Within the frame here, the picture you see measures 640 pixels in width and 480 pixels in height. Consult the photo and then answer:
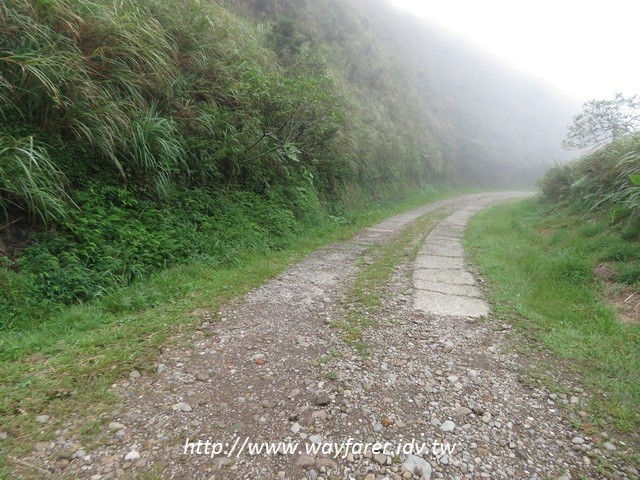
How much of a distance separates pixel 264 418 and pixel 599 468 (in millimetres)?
1919

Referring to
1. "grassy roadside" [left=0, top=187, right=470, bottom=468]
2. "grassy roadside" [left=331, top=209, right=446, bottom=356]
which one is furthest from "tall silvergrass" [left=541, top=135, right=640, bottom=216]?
"grassy roadside" [left=0, top=187, right=470, bottom=468]

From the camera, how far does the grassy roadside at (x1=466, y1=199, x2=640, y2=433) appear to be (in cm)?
240

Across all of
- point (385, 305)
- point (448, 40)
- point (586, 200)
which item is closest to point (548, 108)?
point (448, 40)

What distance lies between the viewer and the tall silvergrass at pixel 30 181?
3189 mm

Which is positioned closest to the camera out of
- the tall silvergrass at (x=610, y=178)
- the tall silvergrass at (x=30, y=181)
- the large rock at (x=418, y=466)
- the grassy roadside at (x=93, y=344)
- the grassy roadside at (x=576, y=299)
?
the large rock at (x=418, y=466)

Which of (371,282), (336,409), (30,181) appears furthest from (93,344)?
(371,282)

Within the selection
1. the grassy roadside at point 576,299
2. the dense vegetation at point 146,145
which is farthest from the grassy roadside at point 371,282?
the dense vegetation at point 146,145

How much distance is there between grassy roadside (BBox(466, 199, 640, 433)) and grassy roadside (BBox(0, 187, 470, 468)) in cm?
328

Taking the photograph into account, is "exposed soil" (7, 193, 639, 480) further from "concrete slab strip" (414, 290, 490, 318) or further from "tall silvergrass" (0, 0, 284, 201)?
"tall silvergrass" (0, 0, 284, 201)

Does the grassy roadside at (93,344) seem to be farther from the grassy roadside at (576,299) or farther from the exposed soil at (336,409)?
the grassy roadside at (576,299)

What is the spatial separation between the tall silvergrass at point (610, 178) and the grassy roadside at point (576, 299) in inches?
16.8

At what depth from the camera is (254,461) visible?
69.4 inches

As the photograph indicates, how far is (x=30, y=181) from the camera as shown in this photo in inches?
128

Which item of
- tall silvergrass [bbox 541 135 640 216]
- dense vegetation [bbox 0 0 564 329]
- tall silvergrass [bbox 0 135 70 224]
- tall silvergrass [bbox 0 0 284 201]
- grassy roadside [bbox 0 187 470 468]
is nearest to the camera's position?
grassy roadside [bbox 0 187 470 468]
